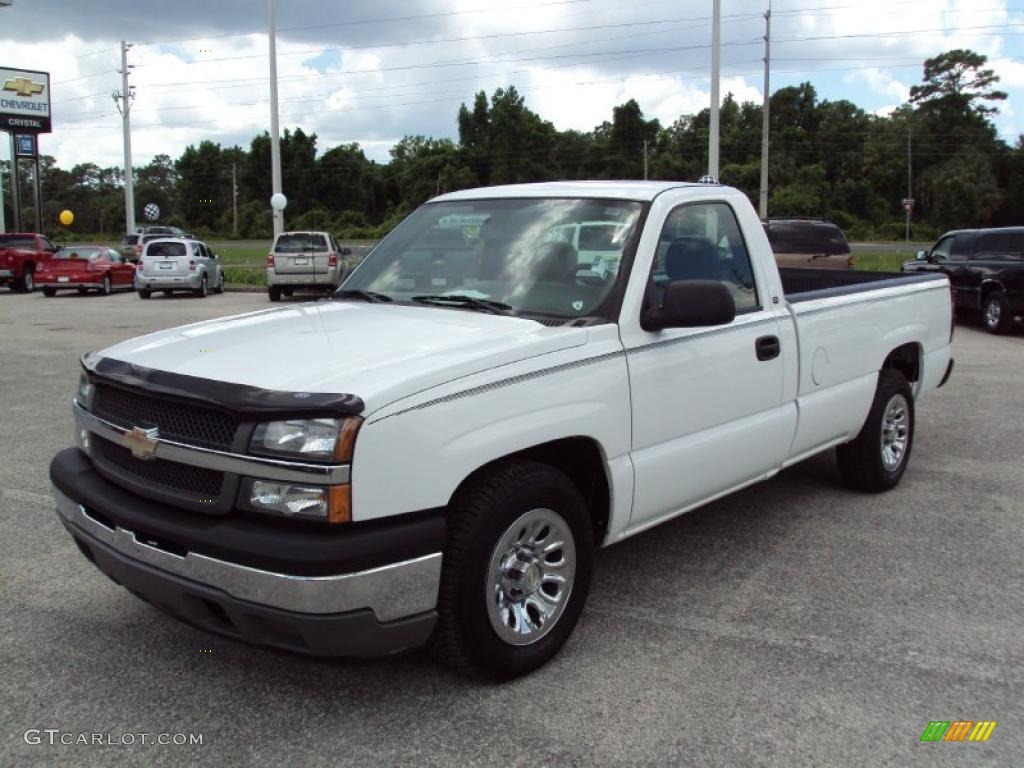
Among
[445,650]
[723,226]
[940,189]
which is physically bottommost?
[445,650]

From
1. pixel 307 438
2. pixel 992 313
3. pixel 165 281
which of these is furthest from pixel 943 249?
pixel 165 281

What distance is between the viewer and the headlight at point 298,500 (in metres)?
2.91

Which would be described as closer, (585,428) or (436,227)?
(585,428)

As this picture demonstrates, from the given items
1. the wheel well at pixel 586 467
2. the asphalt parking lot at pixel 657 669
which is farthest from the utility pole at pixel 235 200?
the wheel well at pixel 586 467

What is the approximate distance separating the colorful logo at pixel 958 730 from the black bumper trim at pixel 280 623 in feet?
5.62

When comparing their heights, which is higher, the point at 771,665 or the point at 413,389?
the point at 413,389

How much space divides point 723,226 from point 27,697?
11.9ft

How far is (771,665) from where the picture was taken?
367 cm

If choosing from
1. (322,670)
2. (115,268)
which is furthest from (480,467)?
(115,268)

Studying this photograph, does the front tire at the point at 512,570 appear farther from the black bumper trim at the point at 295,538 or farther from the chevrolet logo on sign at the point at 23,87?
the chevrolet logo on sign at the point at 23,87

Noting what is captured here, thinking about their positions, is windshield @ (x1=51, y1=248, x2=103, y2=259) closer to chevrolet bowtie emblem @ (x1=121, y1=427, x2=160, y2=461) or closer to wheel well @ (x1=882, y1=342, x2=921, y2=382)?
wheel well @ (x1=882, y1=342, x2=921, y2=382)

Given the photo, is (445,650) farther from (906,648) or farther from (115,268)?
(115,268)

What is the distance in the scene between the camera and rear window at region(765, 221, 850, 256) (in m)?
17.6

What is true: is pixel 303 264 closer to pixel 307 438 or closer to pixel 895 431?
pixel 895 431
